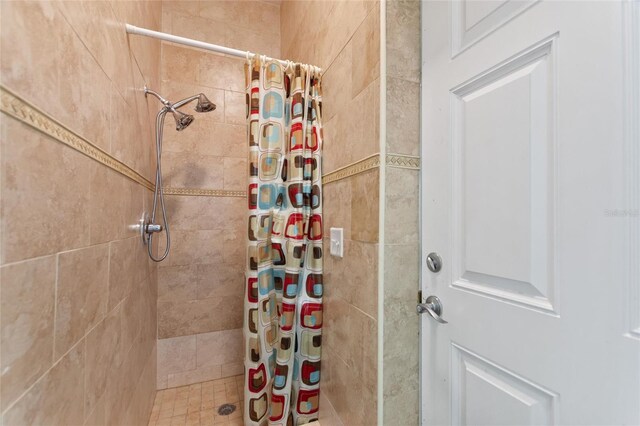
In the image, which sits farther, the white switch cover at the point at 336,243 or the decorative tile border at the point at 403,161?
the white switch cover at the point at 336,243

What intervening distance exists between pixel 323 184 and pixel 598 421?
1069mm

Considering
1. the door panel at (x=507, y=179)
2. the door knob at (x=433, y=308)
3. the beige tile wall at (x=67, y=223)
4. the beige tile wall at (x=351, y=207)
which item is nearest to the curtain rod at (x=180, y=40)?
the beige tile wall at (x=67, y=223)

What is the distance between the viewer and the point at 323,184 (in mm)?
1253

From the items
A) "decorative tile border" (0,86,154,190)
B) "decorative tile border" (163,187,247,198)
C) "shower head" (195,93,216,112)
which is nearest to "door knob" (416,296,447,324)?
"decorative tile border" (0,86,154,190)

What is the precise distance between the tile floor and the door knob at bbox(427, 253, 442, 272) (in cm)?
150

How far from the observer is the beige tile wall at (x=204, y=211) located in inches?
73.3

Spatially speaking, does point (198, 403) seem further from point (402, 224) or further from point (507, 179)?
point (507, 179)

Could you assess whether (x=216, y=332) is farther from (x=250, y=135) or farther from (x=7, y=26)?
(x=7, y=26)

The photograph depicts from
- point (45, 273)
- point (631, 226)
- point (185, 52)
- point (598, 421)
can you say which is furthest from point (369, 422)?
point (185, 52)

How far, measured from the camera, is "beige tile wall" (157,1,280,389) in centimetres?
186

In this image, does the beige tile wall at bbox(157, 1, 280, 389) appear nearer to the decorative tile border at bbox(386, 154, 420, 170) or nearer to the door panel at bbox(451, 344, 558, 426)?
the decorative tile border at bbox(386, 154, 420, 170)

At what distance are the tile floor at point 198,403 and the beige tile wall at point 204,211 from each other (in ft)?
0.23

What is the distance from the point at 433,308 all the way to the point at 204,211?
68.1 inches

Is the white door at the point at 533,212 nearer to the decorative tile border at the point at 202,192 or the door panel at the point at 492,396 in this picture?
the door panel at the point at 492,396
